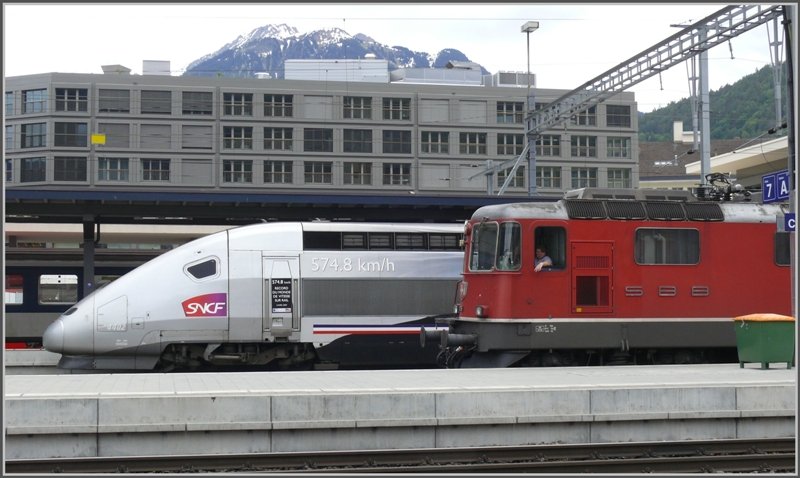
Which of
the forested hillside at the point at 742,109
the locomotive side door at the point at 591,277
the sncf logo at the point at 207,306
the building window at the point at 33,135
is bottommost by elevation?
the sncf logo at the point at 207,306

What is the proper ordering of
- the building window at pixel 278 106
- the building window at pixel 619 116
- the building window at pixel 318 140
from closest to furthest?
the building window at pixel 278 106 → the building window at pixel 318 140 → the building window at pixel 619 116

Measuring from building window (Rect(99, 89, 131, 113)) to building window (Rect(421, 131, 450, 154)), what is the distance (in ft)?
76.8

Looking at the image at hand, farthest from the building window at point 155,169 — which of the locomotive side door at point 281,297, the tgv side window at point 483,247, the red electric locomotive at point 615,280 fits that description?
the tgv side window at point 483,247

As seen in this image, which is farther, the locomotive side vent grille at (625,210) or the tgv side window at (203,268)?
the tgv side window at (203,268)

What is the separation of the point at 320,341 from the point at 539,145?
6119cm

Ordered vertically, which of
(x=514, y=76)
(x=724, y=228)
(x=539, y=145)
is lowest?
(x=724, y=228)

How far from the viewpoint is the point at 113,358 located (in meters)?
19.8

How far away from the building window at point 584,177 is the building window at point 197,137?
101 feet

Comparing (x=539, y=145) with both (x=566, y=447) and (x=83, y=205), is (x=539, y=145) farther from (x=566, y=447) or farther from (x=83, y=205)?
(x=566, y=447)

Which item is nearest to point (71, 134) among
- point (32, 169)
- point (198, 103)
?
point (32, 169)

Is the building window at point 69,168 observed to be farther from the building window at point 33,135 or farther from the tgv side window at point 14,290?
the tgv side window at point 14,290

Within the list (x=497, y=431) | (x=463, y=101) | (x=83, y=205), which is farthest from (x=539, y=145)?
(x=497, y=431)

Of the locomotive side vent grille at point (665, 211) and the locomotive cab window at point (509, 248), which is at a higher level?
the locomotive side vent grille at point (665, 211)

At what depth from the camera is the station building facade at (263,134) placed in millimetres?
74562
